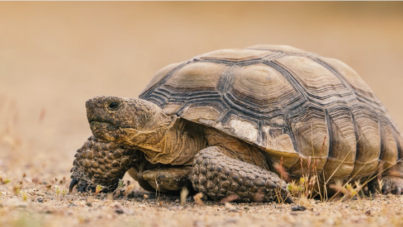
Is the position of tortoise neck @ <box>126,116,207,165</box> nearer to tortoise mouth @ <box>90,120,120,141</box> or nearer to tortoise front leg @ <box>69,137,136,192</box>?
tortoise mouth @ <box>90,120,120,141</box>

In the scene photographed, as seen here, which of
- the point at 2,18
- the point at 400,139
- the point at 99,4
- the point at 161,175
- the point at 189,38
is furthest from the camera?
the point at 99,4

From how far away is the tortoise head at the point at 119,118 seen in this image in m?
3.15

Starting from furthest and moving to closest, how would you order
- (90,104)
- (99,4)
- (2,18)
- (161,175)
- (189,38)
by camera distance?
(99,4)
(189,38)
(2,18)
(161,175)
(90,104)

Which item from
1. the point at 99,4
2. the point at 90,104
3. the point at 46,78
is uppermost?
the point at 99,4

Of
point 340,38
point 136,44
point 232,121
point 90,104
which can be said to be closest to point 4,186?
point 90,104

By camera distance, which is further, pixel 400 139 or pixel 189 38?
pixel 189 38

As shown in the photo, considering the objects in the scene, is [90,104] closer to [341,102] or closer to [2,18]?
[341,102]

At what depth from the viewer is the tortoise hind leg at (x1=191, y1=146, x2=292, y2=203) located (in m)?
2.97

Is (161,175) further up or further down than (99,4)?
further down

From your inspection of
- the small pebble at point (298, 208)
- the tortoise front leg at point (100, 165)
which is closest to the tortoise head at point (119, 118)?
the tortoise front leg at point (100, 165)

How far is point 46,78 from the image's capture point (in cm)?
1522

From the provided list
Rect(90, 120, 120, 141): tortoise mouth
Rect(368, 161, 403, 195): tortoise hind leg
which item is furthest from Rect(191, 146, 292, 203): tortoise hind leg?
Rect(368, 161, 403, 195): tortoise hind leg

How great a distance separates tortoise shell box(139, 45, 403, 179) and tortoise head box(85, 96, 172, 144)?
26 centimetres

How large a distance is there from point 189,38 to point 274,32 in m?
5.02
